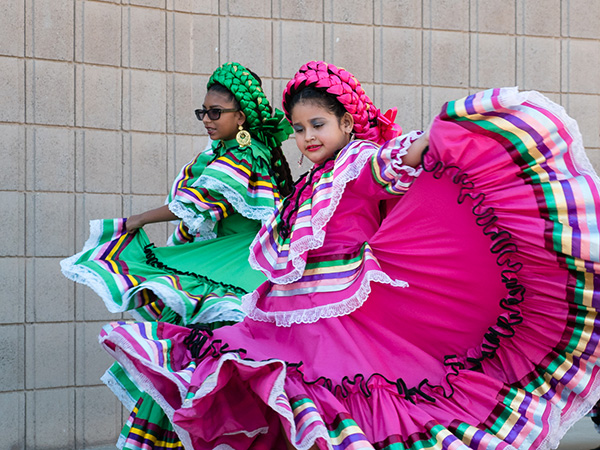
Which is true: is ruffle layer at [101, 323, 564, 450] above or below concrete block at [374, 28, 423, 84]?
below

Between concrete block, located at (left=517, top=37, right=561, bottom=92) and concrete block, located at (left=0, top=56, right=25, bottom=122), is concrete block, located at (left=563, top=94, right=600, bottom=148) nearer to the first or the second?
concrete block, located at (left=517, top=37, right=561, bottom=92)

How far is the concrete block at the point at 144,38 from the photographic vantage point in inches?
200

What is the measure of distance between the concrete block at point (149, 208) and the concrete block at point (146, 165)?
4 centimetres

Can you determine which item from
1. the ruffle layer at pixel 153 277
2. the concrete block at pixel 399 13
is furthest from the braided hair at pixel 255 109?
the concrete block at pixel 399 13

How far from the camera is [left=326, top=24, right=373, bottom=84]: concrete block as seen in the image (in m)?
5.48

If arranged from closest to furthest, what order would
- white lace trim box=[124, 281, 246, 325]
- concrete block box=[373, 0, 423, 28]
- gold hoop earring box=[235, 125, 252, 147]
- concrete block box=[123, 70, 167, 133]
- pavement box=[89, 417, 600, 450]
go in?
white lace trim box=[124, 281, 246, 325], gold hoop earring box=[235, 125, 252, 147], pavement box=[89, 417, 600, 450], concrete block box=[123, 70, 167, 133], concrete block box=[373, 0, 423, 28]

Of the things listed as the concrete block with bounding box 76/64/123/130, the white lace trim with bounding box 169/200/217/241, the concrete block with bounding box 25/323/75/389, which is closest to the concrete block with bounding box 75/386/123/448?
the concrete block with bounding box 25/323/75/389

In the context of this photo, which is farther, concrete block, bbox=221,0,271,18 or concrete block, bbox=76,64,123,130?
concrete block, bbox=221,0,271,18

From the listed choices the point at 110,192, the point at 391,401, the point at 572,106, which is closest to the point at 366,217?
the point at 391,401

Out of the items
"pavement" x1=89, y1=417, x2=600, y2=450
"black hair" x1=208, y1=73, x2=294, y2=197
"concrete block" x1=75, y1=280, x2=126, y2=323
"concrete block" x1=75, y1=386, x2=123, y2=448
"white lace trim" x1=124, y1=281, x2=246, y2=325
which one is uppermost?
"black hair" x1=208, y1=73, x2=294, y2=197

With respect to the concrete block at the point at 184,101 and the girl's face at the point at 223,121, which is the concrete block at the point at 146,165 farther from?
the girl's face at the point at 223,121

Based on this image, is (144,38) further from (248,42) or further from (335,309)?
(335,309)

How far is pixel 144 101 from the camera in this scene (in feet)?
16.7

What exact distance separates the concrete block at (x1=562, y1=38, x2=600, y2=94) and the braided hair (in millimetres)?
2431
